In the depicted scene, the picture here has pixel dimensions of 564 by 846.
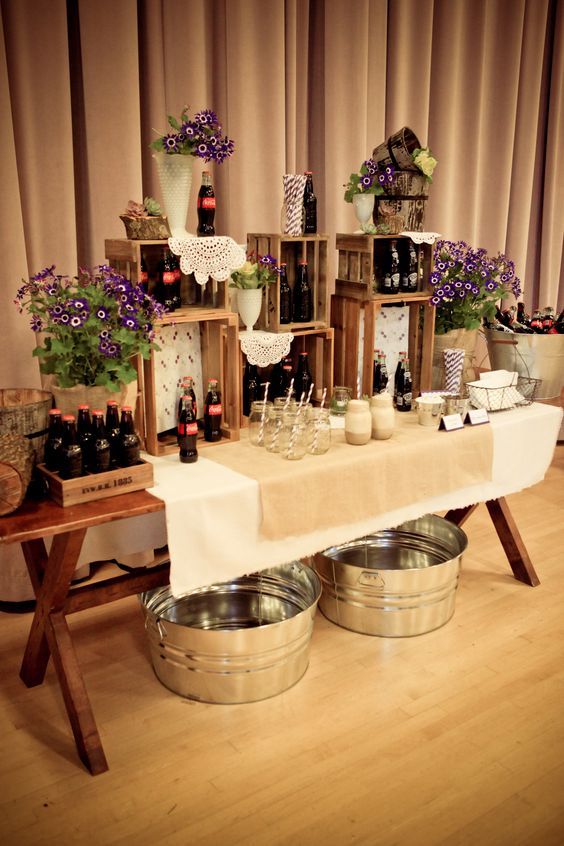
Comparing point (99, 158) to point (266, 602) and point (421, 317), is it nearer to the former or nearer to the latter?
point (421, 317)

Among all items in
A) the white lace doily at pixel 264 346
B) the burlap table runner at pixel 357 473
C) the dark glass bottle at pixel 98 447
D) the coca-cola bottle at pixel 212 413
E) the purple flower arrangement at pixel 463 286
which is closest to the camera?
the dark glass bottle at pixel 98 447

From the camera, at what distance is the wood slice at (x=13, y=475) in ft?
5.81

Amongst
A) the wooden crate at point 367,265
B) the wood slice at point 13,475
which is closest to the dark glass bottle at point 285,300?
the wooden crate at point 367,265

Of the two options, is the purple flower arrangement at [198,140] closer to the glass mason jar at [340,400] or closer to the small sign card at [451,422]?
the glass mason jar at [340,400]

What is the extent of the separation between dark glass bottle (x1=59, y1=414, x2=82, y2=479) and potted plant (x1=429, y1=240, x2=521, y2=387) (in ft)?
4.70

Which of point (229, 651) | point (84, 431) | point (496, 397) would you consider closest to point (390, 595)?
point (229, 651)

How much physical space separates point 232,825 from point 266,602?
84 cm

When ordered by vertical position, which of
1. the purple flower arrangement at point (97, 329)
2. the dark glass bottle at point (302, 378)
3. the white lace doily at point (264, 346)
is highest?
the purple flower arrangement at point (97, 329)

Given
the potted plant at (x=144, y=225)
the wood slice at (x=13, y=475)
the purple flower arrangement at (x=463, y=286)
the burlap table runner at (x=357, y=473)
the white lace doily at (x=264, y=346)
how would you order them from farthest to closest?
the purple flower arrangement at (x=463, y=286), the white lace doily at (x=264, y=346), the potted plant at (x=144, y=225), the burlap table runner at (x=357, y=473), the wood slice at (x=13, y=475)

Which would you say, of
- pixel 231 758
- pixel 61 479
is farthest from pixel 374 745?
pixel 61 479

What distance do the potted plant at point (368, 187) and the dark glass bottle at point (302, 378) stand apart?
505 mm

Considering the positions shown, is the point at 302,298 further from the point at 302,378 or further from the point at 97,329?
the point at 97,329

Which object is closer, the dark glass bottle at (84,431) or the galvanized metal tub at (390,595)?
the dark glass bottle at (84,431)

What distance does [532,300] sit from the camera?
4738mm
